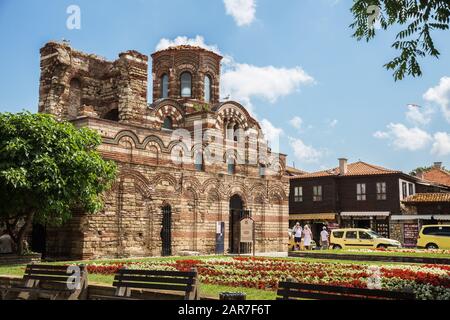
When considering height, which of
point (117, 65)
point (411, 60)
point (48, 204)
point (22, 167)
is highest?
point (117, 65)

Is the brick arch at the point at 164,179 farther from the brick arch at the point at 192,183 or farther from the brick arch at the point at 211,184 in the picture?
the brick arch at the point at 211,184

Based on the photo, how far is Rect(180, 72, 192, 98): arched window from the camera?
3291cm

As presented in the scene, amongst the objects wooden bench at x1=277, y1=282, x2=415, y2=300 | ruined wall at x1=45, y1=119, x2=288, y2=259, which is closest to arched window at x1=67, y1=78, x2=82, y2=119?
ruined wall at x1=45, y1=119, x2=288, y2=259

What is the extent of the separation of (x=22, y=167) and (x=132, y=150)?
6842 millimetres

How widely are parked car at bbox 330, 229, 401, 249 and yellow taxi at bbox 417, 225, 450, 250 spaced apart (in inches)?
51.1

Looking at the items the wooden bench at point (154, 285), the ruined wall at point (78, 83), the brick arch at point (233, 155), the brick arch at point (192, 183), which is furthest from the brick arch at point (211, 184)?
the wooden bench at point (154, 285)

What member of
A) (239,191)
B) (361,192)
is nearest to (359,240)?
(239,191)

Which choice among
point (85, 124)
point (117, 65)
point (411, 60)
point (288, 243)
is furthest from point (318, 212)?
point (411, 60)

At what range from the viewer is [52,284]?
27.1 feet

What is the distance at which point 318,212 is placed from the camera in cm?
4138

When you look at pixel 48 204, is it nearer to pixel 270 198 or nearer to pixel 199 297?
pixel 199 297

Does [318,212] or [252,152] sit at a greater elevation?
[252,152]

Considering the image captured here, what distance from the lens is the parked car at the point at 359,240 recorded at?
1045 inches

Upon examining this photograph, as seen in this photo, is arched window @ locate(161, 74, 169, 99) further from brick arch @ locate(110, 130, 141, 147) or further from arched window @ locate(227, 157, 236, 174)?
brick arch @ locate(110, 130, 141, 147)
